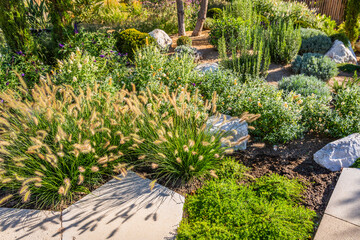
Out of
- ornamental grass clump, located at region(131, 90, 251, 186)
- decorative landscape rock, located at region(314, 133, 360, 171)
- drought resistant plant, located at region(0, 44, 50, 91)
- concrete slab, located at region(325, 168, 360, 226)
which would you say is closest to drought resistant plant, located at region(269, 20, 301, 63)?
decorative landscape rock, located at region(314, 133, 360, 171)

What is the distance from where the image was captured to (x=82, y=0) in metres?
11.0

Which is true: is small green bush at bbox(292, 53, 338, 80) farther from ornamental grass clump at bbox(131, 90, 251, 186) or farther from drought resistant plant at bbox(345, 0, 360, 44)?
drought resistant plant at bbox(345, 0, 360, 44)

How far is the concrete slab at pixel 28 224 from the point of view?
2.67m

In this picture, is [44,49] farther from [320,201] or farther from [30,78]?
[320,201]

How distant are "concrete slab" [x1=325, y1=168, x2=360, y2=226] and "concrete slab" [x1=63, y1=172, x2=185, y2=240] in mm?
1556

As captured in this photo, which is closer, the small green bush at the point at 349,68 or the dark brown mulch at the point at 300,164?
the dark brown mulch at the point at 300,164

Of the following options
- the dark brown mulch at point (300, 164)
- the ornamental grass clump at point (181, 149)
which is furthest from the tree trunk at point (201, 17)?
the ornamental grass clump at point (181, 149)

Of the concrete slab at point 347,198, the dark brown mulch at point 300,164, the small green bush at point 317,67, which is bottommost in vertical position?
the dark brown mulch at point 300,164

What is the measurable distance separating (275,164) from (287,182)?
0.56 metres

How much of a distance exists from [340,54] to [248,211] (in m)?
7.51

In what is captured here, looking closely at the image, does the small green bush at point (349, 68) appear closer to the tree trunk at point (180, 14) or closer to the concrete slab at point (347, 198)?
the tree trunk at point (180, 14)

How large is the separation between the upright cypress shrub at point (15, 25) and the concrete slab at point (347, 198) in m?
6.20

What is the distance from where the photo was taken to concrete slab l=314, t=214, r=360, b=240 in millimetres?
2625

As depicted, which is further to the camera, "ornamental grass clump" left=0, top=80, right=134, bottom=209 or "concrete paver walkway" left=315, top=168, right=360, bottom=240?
"ornamental grass clump" left=0, top=80, right=134, bottom=209
